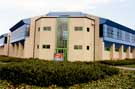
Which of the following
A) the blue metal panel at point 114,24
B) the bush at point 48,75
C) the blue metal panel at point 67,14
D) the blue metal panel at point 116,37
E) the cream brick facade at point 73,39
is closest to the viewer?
the bush at point 48,75

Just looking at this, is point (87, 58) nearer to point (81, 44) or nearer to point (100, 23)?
point (81, 44)

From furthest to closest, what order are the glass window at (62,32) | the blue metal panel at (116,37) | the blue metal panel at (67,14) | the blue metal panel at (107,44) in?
the blue metal panel at (107,44), the blue metal panel at (116,37), the blue metal panel at (67,14), the glass window at (62,32)

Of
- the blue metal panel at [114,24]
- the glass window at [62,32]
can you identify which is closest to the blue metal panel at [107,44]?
the blue metal panel at [114,24]

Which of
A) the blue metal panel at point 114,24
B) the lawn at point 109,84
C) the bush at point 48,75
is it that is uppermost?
the blue metal panel at point 114,24

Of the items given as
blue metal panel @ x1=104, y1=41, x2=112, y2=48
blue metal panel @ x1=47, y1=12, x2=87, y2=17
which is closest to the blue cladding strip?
blue metal panel @ x1=104, y1=41, x2=112, y2=48

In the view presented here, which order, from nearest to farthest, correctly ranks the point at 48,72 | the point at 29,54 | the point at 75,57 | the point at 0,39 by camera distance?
1. the point at 48,72
2. the point at 75,57
3. the point at 29,54
4. the point at 0,39

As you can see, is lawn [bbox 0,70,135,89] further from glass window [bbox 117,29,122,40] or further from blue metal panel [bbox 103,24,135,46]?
glass window [bbox 117,29,122,40]

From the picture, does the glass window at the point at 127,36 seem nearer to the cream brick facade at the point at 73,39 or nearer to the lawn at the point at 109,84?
the cream brick facade at the point at 73,39

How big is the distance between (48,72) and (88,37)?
33939 mm

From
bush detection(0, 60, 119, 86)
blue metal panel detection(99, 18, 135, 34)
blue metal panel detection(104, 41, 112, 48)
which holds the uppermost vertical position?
blue metal panel detection(99, 18, 135, 34)

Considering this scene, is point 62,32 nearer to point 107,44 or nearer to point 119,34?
point 107,44

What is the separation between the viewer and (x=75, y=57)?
45188 mm

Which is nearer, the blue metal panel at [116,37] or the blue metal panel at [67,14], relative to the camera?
the blue metal panel at [67,14]

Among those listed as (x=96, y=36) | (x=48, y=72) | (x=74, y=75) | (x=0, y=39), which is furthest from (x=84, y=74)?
(x=0, y=39)
